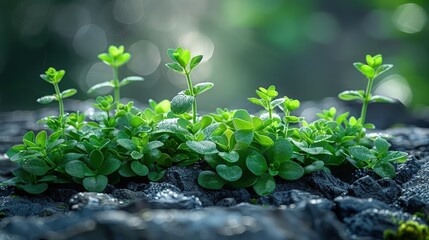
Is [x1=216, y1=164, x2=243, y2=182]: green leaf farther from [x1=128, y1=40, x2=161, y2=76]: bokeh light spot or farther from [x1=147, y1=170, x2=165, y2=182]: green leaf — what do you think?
[x1=128, y1=40, x2=161, y2=76]: bokeh light spot

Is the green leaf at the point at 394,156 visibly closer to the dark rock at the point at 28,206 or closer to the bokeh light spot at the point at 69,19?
the dark rock at the point at 28,206

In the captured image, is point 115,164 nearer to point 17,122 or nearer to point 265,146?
point 265,146

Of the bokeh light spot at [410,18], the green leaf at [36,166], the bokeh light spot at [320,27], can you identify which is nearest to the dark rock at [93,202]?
the green leaf at [36,166]

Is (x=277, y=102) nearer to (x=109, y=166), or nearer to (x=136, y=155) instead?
(x=136, y=155)

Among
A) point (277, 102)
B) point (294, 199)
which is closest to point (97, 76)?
point (277, 102)

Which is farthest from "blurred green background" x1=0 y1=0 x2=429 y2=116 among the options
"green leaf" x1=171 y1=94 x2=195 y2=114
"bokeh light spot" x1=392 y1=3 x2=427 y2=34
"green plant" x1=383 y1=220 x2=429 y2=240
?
"green plant" x1=383 y1=220 x2=429 y2=240

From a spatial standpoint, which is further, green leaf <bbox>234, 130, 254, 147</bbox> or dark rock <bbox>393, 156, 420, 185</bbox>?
dark rock <bbox>393, 156, 420, 185</bbox>
